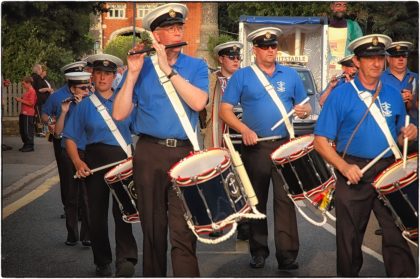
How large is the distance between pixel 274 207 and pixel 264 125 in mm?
706

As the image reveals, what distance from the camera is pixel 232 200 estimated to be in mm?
5887

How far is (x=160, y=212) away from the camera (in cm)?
637

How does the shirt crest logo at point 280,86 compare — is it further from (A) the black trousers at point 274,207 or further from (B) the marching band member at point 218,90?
(B) the marching band member at point 218,90

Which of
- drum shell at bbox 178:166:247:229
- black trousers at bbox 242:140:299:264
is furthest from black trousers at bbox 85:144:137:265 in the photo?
drum shell at bbox 178:166:247:229

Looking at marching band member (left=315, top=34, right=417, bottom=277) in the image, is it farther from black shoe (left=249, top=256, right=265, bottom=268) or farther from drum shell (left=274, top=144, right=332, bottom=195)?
black shoe (left=249, top=256, right=265, bottom=268)

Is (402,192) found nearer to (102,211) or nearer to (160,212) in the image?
(160,212)

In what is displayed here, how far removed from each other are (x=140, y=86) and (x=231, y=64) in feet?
13.0

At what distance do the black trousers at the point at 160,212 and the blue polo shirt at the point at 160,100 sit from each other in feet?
0.34

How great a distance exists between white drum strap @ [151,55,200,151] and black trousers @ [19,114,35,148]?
14422 mm

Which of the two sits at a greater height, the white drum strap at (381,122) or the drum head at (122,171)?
the white drum strap at (381,122)

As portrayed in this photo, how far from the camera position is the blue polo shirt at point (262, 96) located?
8.09m

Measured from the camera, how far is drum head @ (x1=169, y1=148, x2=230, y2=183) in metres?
5.88

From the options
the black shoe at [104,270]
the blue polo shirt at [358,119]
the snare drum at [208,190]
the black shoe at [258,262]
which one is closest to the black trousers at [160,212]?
the snare drum at [208,190]

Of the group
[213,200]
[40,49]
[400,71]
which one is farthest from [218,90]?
[40,49]
